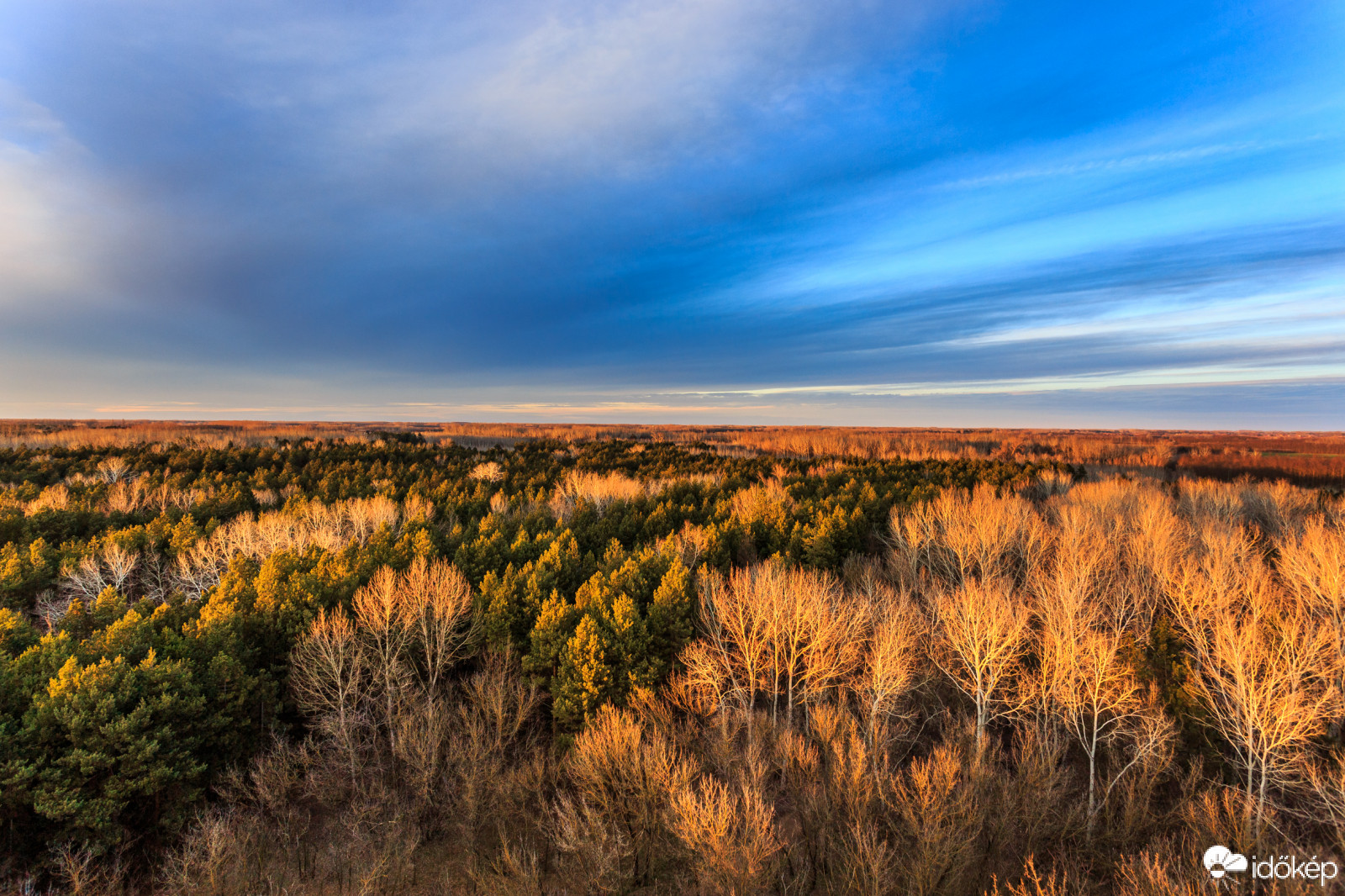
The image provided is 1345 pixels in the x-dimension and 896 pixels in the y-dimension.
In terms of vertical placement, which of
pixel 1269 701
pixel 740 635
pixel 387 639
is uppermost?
pixel 1269 701

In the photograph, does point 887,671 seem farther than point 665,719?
No

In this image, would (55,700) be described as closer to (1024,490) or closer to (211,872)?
(211,872)

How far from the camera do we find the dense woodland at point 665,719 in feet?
27.7

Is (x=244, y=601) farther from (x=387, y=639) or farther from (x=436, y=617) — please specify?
(x=436, y=617)

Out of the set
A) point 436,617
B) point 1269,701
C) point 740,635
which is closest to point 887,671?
point 740,635

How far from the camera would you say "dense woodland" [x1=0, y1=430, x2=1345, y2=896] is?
8.45 metres

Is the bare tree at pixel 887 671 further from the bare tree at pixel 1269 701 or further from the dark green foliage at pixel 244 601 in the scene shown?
the bare tree at pixel 1269 701

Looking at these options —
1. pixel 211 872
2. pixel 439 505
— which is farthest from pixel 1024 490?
pixel 211 872

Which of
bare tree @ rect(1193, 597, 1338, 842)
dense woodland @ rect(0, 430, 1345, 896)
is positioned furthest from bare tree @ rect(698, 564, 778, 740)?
bare tree @ rect(1193, 597, 1338, 842)

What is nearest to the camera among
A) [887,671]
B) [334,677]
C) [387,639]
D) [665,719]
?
[887,671]

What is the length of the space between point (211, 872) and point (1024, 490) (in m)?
41.9

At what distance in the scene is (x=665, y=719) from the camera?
1127 cm

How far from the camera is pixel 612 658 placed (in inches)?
482

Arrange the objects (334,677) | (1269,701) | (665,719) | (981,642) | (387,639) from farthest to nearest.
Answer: (387,639), (334,677), (981,642), (665,719), (1269,701)
